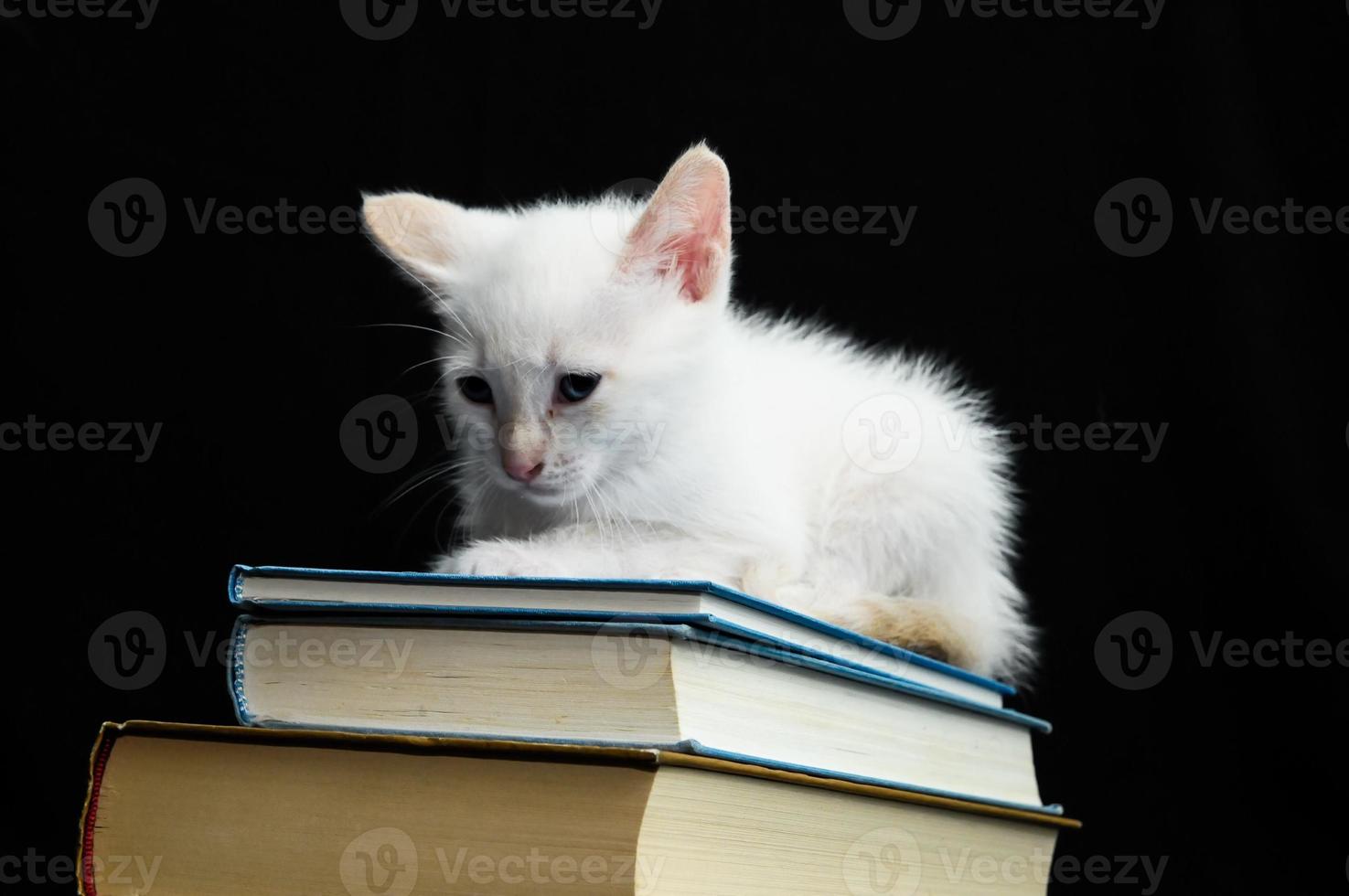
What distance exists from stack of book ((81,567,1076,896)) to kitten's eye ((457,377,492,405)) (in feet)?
0.98

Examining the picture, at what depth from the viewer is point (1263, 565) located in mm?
1894

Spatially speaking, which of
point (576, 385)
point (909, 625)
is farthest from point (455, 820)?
point (909, 625)

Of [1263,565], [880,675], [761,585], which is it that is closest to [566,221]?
[761,585]

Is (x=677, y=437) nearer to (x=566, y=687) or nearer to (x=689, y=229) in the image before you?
(x=689, y=229)

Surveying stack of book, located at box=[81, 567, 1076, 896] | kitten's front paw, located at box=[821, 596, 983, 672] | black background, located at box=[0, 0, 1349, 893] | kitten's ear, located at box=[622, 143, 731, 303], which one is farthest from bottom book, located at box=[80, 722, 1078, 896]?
black background, located at box=[0, 0, 1349, 893]

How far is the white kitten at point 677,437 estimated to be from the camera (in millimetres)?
1197

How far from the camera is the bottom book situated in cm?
91

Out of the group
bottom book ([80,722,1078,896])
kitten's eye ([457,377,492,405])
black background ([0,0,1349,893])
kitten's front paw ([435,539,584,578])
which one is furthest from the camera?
black background ([0,0,1349,893])

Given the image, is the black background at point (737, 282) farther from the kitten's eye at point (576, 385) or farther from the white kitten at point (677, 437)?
the kitten's eye at point (576, 385)

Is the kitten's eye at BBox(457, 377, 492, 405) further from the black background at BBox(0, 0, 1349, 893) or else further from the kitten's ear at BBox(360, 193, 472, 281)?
the black background at BBox(0, 0, 1349, 893)

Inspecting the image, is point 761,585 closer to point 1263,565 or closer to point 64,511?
point 1263,565

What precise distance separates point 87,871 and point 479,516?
19.8 inches

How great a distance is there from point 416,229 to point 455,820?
0.69 m

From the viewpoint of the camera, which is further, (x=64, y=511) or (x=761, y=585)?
(x=64, y=511)
